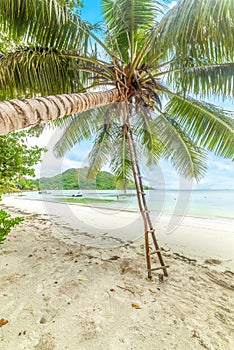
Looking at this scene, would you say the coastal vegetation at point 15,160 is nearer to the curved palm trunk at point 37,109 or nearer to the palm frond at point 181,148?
the curved palm trunk at point 37,109

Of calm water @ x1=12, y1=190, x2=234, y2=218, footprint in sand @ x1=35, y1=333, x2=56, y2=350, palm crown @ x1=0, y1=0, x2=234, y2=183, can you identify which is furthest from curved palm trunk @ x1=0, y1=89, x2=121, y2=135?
calm water @ x1=12, y1=190, x2=234, y2=218

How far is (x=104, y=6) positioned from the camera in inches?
130

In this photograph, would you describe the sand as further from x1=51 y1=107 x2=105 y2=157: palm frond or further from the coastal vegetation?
x1=51 y1=107 x2=105 y2=157: palm frond

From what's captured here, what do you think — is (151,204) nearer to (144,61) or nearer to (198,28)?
(144,61)

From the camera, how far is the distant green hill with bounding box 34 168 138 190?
5541mm

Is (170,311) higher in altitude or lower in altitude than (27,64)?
lower

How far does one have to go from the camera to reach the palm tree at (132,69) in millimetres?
2000

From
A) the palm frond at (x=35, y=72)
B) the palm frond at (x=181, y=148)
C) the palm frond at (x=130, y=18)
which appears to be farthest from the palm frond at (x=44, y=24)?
the palm frond at (x=181, y=148)

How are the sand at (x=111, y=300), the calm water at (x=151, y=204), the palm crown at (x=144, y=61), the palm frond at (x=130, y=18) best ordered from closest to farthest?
1. the sand at (x=111, y=300)
2. the palm crown at (x=144, y=61)
3. the palm frond at (x=130, y=18)
4. the calm water at (x=151, y=204)

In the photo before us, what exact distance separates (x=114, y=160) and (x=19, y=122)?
4.90 m

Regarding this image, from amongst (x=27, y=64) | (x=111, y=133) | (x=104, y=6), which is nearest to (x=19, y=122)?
(x=27, y=64)

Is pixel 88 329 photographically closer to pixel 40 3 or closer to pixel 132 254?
pixel 132 254

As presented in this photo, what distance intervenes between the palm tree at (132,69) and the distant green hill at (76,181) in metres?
1.55

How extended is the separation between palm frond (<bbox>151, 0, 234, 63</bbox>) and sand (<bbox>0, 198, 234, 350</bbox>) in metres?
2.96
